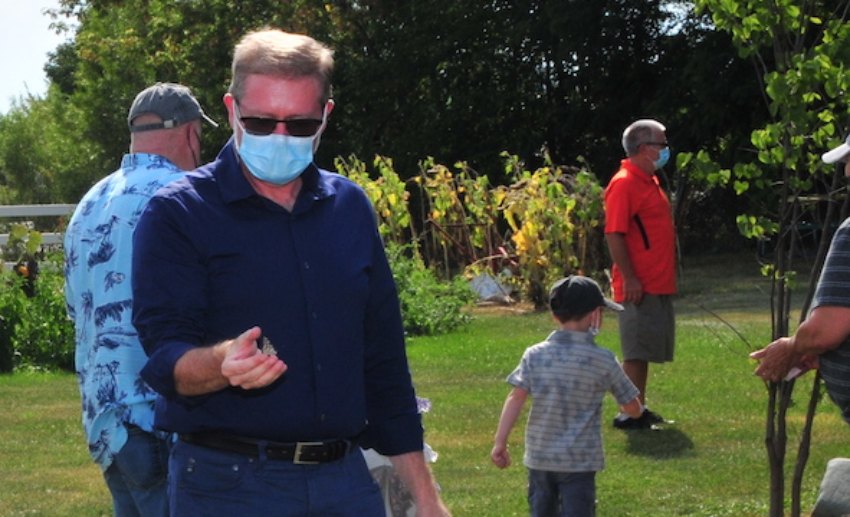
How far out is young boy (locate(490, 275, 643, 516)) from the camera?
6.80m

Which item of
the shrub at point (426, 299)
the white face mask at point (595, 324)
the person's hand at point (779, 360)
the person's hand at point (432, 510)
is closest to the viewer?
the person's hand at point (432, 510)

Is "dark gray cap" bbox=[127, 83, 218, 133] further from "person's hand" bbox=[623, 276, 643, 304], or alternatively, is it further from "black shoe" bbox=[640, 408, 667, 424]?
"black shoe" bbox=[640, 408, 667, 424]

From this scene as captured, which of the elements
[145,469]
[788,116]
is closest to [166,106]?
[145,469]

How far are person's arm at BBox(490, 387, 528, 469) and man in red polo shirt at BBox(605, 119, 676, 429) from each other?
379 cm

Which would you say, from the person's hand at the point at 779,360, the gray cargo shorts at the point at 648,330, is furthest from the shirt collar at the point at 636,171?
the person's hand at the point at 779,360

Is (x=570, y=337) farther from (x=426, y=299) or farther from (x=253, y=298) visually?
(x=426, y=299)

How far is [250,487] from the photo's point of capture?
366 cm

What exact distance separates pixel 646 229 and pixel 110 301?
628cm

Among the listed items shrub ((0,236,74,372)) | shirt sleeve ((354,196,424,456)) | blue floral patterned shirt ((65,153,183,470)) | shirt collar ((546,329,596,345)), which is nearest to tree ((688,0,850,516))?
shirt collar ((546,329,596,345))

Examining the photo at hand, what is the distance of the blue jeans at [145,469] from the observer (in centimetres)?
491

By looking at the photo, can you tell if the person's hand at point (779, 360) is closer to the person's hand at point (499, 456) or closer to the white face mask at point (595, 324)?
the person's hand at point (499, 456)

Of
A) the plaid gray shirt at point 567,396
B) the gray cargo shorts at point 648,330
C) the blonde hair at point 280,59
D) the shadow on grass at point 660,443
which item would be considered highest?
the blonde hair at point 280,59

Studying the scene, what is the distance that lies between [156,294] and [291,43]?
655mm

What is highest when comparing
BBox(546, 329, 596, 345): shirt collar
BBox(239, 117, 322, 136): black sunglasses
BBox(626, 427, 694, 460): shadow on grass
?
BBox(239, 117, 322, 136): black sunglasses
